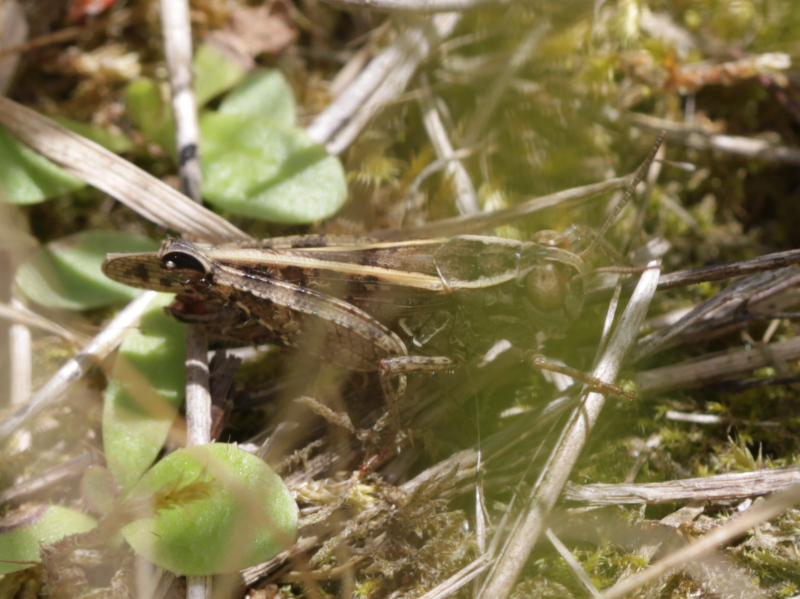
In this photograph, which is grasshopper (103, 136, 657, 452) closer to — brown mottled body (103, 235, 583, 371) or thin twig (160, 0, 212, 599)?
brown mottled body (103, 235, 583, 371)

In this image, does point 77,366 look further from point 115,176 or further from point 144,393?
point 115,176

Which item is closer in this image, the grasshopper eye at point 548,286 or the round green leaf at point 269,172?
the grasshopper eye at point 548,286

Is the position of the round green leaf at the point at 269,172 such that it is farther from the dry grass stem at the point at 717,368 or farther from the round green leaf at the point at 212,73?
the dry grass stem at the point at 717,368

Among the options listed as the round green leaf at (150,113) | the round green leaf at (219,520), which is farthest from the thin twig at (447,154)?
the round green leaf at (219,520)

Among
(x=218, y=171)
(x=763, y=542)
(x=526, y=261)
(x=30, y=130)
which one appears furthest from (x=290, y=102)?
(x=763, y=542)

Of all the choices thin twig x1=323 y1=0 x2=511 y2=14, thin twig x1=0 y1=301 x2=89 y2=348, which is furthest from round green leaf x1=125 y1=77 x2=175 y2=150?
thin twig x1=323 y1=0 x2=511 y2=14

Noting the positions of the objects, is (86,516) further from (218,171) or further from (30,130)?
(30,130)
